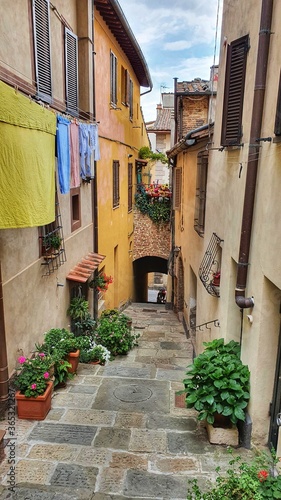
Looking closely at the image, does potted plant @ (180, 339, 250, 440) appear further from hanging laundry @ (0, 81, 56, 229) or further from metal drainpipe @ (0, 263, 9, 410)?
hanging laundry @ (0, 81, 56, 229)

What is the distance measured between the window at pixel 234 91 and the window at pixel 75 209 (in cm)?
472

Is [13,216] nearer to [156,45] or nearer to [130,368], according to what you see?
[130,368]

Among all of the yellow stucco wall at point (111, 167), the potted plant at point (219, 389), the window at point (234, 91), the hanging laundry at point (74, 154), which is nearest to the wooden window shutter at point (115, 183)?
the yellow stucco wall at point (111, 167)

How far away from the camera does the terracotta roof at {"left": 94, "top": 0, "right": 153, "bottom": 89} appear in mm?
10648

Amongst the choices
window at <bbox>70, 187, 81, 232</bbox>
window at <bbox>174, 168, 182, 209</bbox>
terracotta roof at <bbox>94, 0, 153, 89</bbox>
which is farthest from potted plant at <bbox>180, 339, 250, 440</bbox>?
terracotta roof at <bbox>94, 0, 153, 89</bbox>

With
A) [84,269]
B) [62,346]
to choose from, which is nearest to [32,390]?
[62,346]

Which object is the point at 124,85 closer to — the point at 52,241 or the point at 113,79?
the point at 113,79

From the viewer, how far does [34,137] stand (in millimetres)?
4746

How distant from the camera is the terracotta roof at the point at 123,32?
1065 centimetres

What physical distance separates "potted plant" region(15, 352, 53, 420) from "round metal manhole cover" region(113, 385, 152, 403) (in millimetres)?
1387

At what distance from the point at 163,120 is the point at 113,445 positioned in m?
28.6

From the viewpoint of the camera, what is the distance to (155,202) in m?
18.5

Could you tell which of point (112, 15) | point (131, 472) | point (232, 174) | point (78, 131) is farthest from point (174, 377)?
point (112, 15)

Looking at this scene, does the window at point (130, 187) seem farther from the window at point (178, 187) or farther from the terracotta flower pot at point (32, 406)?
the terracotta flower pot at point (32, 406)
